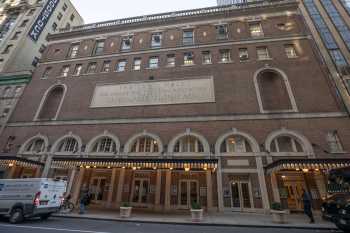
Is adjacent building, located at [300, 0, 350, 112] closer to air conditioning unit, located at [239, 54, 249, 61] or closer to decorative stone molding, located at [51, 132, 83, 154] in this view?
air conditioning unit, located at [239, 54, 249, 61]

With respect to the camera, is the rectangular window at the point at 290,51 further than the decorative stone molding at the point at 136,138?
Yes

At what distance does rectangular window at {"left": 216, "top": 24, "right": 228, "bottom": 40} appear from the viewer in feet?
79.6

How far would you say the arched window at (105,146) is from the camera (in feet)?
63.2

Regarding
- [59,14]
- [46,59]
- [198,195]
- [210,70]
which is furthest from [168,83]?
[59,14]

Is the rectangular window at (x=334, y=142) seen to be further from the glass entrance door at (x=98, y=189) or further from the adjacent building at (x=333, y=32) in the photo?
the glass entrance door at (x=98, y=189)

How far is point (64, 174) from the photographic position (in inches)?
780

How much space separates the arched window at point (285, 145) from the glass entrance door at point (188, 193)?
785cm

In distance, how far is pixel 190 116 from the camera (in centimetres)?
1877

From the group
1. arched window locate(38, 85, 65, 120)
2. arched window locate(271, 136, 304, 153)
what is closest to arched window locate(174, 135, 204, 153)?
arched window locate(271, 136, 304, 153)

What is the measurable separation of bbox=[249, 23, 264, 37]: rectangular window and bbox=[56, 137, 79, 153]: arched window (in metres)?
25.5

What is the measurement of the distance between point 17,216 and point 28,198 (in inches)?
40.8

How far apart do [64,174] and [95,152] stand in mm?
4530

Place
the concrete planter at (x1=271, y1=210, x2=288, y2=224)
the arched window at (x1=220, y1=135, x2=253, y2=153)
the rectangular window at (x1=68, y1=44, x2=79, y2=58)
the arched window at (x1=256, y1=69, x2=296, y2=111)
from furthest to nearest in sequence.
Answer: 1. the rectangular window at (x1=68, y1=44, x2=79, y2=58)
2. the arched window at (x1=256, y1=69, x2=296, y2=111)
3. the arched window at (x1=220, y1=135, x2=253, y2=153)
4. the concrete planter at (x1=271, y1=210, x2=288, y2=224)

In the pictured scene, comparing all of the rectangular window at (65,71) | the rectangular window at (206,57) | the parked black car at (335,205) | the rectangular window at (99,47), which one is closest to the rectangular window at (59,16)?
the rectangular window at (99,47)
